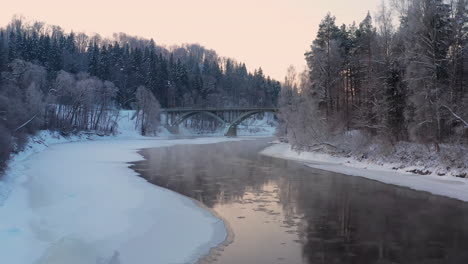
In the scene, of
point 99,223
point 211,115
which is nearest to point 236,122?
point 211,115

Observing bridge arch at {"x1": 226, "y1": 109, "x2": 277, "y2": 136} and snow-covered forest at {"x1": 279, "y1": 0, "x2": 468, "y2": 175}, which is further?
bridge arch at {"x1": 226, "y1": 109, "x2": 277, "y2": 136}

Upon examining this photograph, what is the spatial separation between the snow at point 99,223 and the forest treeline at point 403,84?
59.5ft

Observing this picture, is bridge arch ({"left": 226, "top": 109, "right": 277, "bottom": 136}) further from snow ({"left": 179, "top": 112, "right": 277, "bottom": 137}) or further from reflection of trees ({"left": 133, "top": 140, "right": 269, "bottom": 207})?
reflection of trees ({"left": 133, "top": 140, "right": 269, "bottom": 207})

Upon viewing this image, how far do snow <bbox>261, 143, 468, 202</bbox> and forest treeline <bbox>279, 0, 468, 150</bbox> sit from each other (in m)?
2.36

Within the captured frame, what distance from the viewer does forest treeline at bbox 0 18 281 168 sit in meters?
49.9

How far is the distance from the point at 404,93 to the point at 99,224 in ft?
84.8

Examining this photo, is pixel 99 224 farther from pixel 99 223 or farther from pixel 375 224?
pixel 375 224

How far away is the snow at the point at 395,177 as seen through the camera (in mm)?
20352

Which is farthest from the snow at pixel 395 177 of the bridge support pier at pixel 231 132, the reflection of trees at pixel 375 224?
the bridge support pier at pixel 231 132

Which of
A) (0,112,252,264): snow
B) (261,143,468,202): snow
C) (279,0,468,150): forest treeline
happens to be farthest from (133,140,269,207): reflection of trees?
(279,0,468,150): forest treeline

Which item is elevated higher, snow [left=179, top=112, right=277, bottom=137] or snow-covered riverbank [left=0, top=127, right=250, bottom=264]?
snow [left=179, top=112, right=277, bottom=137]

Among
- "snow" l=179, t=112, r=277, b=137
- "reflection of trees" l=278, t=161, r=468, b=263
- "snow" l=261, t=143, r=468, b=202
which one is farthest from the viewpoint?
"snow" l=179, t=112, r=277, b=137

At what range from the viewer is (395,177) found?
A: 82.8 ft

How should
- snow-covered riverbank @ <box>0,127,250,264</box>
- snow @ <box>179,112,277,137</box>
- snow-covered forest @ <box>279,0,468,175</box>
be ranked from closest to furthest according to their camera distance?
snow-covered riverbank @ <box>0,127,250,264</box>
snow-covered forest @ <box>279,0,468,175</box>
snow @ <box>179,112,277,137</box>
